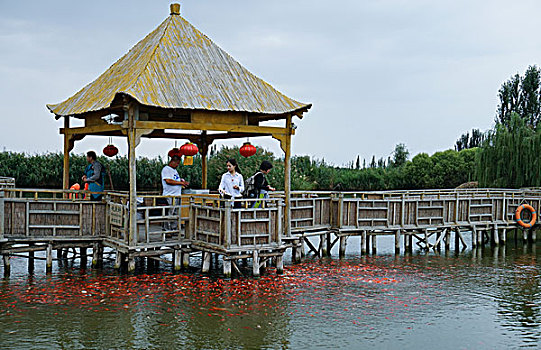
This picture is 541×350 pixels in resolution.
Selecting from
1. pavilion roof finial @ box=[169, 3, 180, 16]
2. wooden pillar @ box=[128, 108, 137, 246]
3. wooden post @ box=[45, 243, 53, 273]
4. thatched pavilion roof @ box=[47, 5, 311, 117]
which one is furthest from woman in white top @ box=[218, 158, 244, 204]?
pavilion roof finial @ box=[169, 3, 180, 16]

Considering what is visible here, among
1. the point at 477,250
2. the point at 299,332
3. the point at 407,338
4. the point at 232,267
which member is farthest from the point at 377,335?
the point at 477,250

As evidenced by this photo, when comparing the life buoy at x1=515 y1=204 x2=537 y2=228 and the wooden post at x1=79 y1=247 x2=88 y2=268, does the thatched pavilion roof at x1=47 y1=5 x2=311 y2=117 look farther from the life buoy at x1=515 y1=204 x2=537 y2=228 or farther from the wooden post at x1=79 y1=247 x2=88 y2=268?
the life buoy at x1=515 y1=204 x2=537 y2=228

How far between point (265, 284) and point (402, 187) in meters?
33.1

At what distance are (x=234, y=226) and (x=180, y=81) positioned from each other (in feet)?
12.6

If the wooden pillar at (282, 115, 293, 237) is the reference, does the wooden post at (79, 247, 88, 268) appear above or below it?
below

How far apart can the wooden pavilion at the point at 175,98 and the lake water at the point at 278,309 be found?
193 cm

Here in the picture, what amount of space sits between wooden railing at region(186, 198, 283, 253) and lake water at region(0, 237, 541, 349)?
77cm

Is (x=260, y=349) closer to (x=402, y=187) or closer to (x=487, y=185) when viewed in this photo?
(x=487, y=185)

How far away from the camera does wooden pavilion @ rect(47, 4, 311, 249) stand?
13273 millimetres

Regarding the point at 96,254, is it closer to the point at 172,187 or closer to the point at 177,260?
the point at 177,260

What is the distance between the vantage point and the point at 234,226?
13.0 meters

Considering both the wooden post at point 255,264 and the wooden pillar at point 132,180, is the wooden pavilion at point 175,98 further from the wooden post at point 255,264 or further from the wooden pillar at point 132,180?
the wooden post at point 255,264

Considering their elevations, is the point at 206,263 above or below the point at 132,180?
below

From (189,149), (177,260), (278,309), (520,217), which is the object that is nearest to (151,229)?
(177,260)
